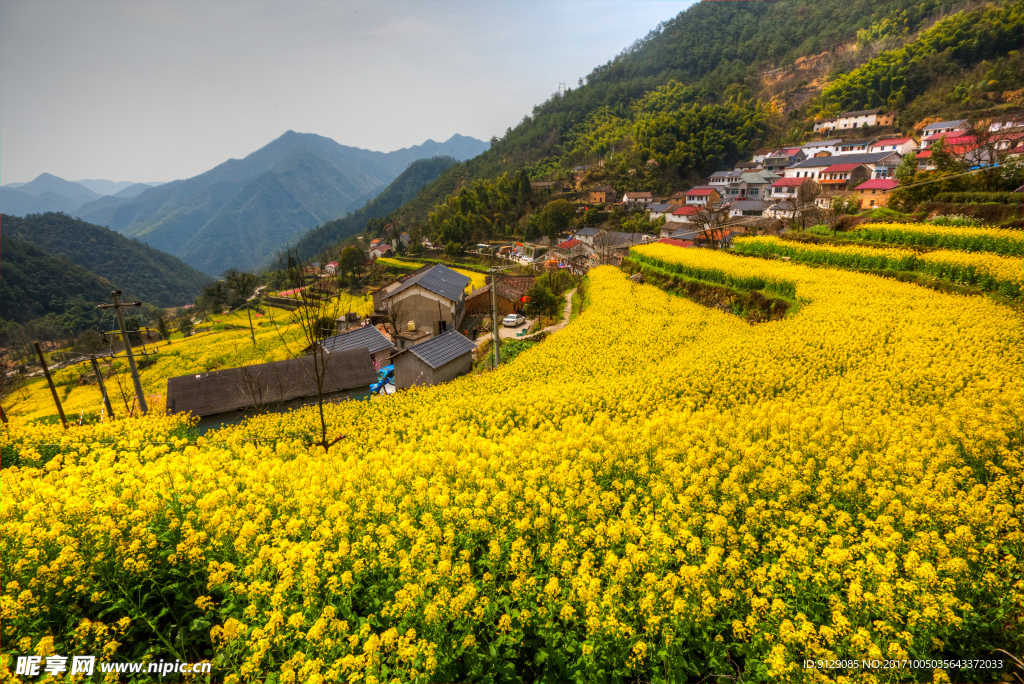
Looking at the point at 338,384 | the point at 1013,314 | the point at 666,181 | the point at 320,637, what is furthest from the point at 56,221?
the point at 1013,314

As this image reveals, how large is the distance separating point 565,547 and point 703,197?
7536cm

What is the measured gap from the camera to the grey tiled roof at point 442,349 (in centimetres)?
1880

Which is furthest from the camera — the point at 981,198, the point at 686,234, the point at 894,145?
the point at 894,145

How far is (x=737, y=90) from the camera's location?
336 ft

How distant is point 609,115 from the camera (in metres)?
116

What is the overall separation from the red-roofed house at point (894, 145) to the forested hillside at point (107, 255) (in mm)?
143183

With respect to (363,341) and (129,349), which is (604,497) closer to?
(129,349)

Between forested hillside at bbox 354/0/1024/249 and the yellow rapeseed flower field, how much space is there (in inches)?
2649

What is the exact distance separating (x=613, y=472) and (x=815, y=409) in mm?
4738

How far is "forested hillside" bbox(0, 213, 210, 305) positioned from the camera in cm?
9575

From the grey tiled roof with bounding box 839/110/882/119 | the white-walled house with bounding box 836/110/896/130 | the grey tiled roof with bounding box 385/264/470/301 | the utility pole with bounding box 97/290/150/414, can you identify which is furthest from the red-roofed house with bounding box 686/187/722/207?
the utility pole with bounding box 97/290/150/414

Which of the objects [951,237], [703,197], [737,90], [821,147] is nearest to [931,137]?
[821,147]

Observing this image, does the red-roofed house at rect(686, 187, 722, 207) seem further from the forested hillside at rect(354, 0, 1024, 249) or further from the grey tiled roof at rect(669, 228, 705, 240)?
the grey tiled roof at rect(669, 228, 705, 240)

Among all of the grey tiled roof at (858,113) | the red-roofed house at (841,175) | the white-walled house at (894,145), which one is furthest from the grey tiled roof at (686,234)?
the grey tiled roof at (858,113)
